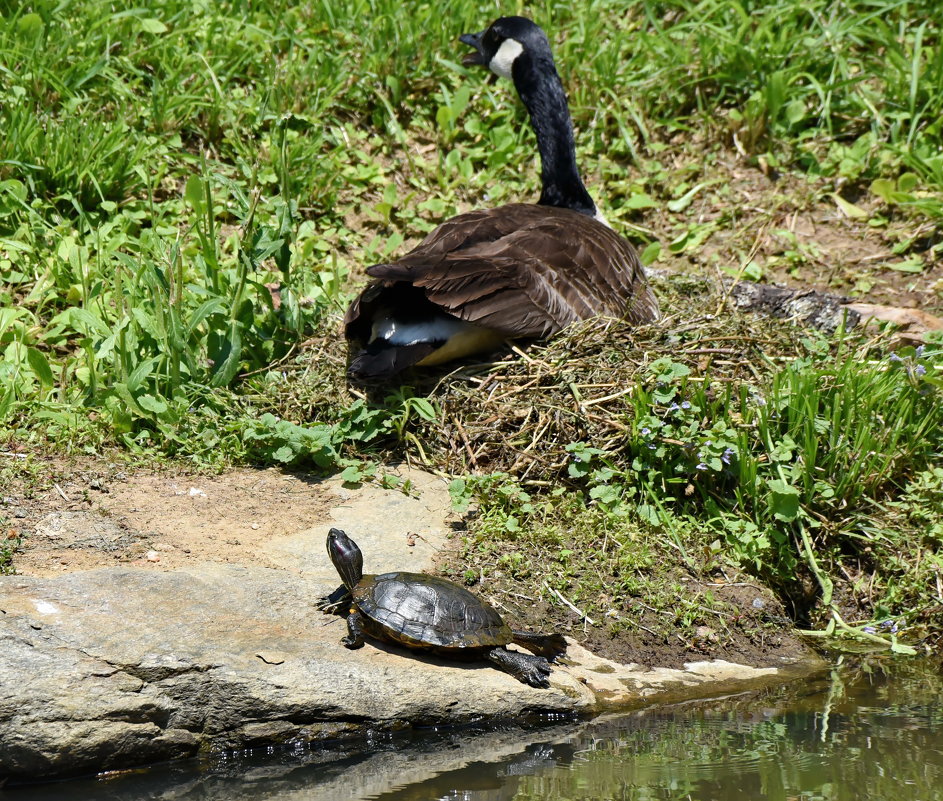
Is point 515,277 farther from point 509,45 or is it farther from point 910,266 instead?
point 910,266

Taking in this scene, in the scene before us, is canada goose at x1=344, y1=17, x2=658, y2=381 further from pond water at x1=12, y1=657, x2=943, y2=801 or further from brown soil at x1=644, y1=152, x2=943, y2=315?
pond water at x1=12, y1=657, x2=943, y2=801

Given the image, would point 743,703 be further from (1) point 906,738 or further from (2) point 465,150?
(2) point 465,150

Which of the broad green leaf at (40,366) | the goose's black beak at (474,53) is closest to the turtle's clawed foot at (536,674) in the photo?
the broad green leaf at (40,366)

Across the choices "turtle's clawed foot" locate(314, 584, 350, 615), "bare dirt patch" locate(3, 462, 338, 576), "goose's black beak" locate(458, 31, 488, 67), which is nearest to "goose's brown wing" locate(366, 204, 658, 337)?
"bare dirt patch" locate(3, 462, 338, 576)

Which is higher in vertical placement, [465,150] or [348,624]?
[465,150]

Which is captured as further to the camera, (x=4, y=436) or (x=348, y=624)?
(x=4, y=436)

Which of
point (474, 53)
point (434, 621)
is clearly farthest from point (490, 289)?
point (474, 53)

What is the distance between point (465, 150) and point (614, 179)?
116 centimetres

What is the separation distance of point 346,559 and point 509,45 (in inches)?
186

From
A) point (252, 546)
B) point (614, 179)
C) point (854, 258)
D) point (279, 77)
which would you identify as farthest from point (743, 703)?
point (279, 77)

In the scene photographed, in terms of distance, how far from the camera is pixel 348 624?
12.8ft

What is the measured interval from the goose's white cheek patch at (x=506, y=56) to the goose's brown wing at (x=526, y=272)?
1.54m

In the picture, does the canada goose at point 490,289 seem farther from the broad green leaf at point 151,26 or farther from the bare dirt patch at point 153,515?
the broad green leaf at point 151,26

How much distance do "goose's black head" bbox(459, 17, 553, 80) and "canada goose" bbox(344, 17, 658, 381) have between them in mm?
1218
